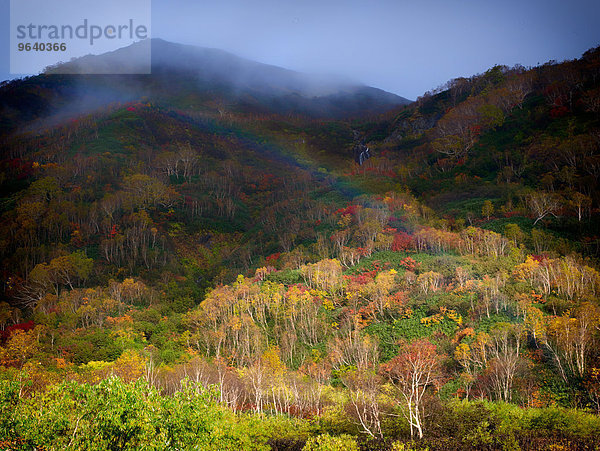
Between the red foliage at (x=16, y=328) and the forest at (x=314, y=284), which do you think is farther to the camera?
the red foliage at (x=16, y=328)

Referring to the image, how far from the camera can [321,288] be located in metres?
67.2

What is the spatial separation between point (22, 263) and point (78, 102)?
134048 millimetres

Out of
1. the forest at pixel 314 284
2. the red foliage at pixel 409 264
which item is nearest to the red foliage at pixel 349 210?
the forest at pixel 314 284

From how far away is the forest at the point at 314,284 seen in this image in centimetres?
2536

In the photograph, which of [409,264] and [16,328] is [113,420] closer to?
[409,264]

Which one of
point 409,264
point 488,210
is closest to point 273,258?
point 409,264

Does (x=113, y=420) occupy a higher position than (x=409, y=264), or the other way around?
(x=113, y=420)

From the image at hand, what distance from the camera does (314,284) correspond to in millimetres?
68562

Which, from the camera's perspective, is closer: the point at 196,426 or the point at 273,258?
the point at 196,426

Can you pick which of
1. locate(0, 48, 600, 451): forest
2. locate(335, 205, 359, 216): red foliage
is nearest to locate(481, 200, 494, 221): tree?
locate(0, 48, 600, 451): forest

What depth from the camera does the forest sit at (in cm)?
2536

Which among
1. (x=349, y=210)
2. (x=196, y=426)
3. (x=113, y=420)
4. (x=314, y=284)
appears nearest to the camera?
(x=113, y=420)

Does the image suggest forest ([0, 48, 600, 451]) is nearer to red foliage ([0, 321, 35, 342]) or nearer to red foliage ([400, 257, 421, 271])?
red foliage ([0, 321, 35, 342])

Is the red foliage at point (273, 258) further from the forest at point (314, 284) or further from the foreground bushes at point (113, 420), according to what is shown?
the foreground bushes at point (113, 420)
